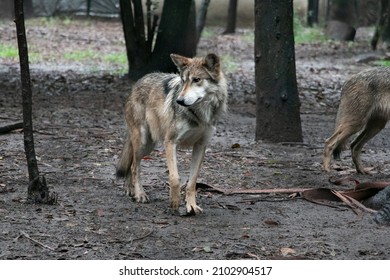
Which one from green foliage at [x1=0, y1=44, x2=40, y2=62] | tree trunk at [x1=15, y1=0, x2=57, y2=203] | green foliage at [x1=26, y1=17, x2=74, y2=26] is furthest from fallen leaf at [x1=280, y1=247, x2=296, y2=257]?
green foliage at [x1=26, y1=17, x2=74, y2=26]

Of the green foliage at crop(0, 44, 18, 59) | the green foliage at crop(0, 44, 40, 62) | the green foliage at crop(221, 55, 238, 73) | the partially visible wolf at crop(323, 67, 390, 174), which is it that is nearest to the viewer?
the partially visible wolf at crop(323, 67, 390, 174)

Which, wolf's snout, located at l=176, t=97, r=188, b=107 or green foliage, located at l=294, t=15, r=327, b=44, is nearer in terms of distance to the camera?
wolf's snout, located at l=176, t=97, r=188, b=107

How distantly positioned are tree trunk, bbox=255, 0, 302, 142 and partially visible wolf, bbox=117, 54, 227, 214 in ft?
11.2

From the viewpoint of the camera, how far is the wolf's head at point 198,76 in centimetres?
655

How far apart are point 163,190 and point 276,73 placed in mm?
3454

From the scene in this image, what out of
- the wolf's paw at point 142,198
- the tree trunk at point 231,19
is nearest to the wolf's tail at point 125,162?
the wolf's paw at point 142,198

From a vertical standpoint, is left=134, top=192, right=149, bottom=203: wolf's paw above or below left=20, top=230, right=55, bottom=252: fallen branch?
below

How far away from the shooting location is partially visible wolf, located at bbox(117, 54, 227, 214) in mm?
6633

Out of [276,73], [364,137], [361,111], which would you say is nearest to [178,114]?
[361,111]

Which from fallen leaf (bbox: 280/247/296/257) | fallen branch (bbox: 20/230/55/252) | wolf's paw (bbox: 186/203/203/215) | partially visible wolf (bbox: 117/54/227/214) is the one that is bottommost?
wolf's paw (bbox: 186/203/203/215)

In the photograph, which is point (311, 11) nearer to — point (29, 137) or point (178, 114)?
point (178, 114)

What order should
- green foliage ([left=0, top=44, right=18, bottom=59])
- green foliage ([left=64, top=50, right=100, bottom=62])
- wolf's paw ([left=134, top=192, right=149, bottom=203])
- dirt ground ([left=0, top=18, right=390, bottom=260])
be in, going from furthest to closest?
green foliage ([left=64, top=50, right=100, bottom=62]), green foliage ([left=0, top=44, right=18, bottom=59]), wolf's paw ([left=134, top=192, right=149, bottom=203]), dirt ground ([left=0, top=18, right=390, bottom=260])

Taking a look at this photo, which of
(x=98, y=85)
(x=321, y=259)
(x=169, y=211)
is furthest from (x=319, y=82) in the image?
(x=321, y=259)

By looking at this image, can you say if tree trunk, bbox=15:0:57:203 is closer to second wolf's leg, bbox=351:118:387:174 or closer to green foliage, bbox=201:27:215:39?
second wolf's leg, bbox=351:118:387:174
